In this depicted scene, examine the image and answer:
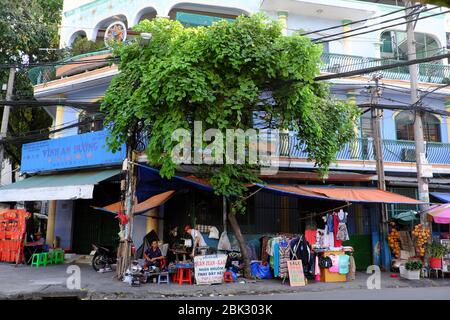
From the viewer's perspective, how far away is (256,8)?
17.5 m

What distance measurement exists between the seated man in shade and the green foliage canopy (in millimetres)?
2519

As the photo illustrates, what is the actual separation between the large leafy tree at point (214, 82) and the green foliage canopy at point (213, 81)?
2 centimetres

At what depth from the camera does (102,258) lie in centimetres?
1336

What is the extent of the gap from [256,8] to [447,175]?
10123 millimetres

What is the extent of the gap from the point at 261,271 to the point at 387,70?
32.5 ft

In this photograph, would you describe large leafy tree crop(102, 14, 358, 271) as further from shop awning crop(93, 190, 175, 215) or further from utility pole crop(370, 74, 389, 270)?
utility pole crop(370, 74, 389, 270)

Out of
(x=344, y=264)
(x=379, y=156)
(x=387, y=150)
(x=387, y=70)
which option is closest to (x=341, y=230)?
(x=344, y=264)

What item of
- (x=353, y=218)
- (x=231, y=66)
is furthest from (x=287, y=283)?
(x=231, y=66)

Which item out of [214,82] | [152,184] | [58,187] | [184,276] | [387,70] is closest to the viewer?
[214,82]

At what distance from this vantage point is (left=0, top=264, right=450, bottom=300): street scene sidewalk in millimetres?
9711

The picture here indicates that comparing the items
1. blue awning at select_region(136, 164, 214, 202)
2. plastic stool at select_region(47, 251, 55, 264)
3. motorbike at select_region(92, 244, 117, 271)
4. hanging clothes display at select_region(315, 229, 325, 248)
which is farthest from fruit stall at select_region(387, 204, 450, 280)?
plastic stool at select_region(47, 251, 55, 264)

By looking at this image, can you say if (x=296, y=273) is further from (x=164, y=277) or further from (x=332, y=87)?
(x=332, y=87)

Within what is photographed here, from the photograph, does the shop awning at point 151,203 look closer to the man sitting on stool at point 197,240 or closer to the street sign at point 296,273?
the man sitting on stool at point 197,240

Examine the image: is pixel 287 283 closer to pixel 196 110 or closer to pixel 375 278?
pixel 375 278
